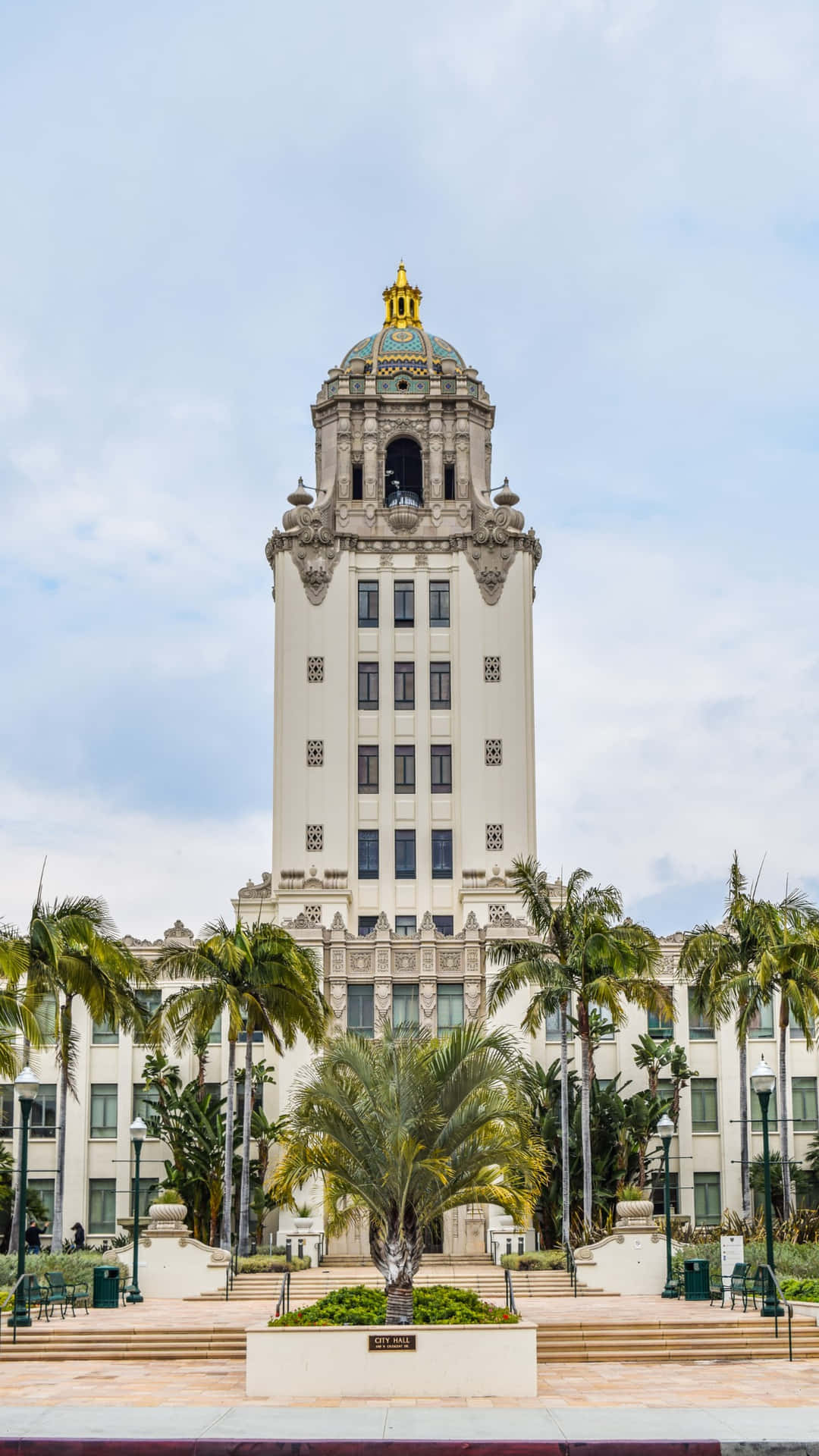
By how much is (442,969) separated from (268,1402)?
35.7 metres

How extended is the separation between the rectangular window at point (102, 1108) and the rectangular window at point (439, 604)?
23.0m

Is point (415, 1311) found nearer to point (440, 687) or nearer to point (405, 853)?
point (405, 853)

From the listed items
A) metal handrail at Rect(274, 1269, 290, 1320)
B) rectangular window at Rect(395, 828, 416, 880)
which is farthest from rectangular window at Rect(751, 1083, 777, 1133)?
metal handrail at Rect(274, 1269, 290, 1320)

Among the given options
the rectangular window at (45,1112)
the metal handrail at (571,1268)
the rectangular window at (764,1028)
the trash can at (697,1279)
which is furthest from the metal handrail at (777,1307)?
the rectangular window at (45,1112)

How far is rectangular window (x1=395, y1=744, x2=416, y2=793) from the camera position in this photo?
65688 millimetres

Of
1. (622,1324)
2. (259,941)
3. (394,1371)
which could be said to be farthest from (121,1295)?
(394,1371)

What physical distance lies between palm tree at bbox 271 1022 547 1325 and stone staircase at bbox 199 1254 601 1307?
490 inches

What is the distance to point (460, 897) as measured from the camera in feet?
207

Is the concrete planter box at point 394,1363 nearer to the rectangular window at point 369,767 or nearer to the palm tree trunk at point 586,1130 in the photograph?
the palm tree trunk at point 586,1130

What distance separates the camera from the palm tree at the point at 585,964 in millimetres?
42625

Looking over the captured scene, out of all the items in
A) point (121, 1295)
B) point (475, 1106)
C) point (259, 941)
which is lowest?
point (121, 1295)

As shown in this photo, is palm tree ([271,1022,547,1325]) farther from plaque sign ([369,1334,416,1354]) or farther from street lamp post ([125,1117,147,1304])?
street lamp post ([125,1117,147,1304])

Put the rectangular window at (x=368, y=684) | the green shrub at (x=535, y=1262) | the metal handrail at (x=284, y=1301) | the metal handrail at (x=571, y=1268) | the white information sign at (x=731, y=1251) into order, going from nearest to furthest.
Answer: the metal handrail at (x=284, y=1301) → the white information sign at (x=731, y=1251) → the metal handrail at (x=571, y=1268) → the green shrub at (x=535, y=1262) → the rectangular window at (x=368, y=684)

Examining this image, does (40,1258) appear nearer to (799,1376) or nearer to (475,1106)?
(475,1106)
